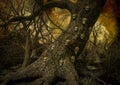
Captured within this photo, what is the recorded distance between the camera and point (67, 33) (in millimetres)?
8539

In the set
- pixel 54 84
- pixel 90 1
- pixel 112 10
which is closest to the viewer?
pixel 54 84

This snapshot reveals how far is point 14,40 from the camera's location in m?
11.5

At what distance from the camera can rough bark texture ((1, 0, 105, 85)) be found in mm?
7953

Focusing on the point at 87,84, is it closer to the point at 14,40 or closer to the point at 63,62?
the point at 63,62

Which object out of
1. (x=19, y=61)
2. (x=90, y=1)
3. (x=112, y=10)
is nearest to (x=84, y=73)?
(x=90, y=1)

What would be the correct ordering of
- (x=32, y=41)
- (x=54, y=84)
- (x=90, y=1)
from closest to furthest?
(x=54, y=84) < (x=90, y=1) < (x=32, y=41)

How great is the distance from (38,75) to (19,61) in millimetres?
3219

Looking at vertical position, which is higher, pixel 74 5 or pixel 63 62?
pixel 74 5

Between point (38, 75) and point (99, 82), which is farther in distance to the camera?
point (99, 82)

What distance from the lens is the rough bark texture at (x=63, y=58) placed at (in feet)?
26.1

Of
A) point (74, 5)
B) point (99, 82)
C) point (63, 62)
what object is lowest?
point (99, 82)

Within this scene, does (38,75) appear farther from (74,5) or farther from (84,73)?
(74,5)

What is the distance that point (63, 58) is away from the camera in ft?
27.2

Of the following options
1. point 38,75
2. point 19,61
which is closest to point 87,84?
point 38,75
